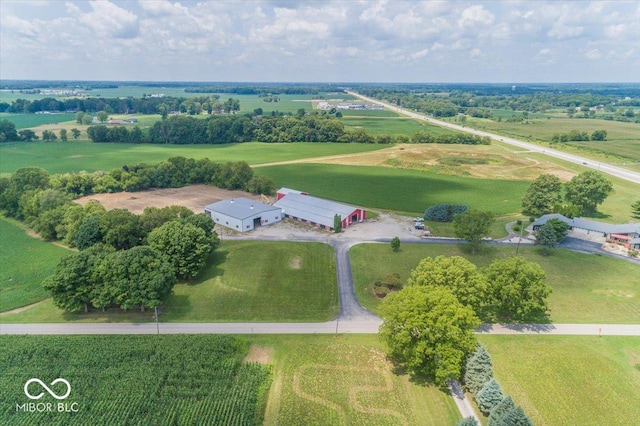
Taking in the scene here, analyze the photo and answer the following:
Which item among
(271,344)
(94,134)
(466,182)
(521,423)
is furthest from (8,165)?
(521,423)

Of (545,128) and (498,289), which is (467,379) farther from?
(545,128)

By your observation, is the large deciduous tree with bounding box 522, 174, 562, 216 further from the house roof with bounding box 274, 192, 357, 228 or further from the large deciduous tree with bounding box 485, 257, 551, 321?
the large deciduous tree with bounding box 485, 257, 551, 321

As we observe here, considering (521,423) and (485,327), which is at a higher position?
(521,423)

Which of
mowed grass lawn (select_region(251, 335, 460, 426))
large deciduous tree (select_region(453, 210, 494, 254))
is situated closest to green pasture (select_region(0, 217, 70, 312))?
mowed grass lawn (select_region(251, 335, 460, 426))

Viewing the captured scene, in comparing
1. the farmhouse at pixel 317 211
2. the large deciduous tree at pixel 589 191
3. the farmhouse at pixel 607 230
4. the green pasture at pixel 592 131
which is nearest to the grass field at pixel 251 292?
the farmhouse at pixel 317 211

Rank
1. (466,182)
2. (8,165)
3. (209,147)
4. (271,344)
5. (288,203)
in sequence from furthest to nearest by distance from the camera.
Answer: (209,147), (8,165), (466,182), (288,203), (271,344)

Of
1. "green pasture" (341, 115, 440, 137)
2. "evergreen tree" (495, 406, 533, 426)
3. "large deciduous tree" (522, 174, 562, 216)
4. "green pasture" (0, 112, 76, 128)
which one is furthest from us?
"green pasture" (0, 112, 76, 128)

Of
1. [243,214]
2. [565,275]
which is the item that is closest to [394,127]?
[243,214]
